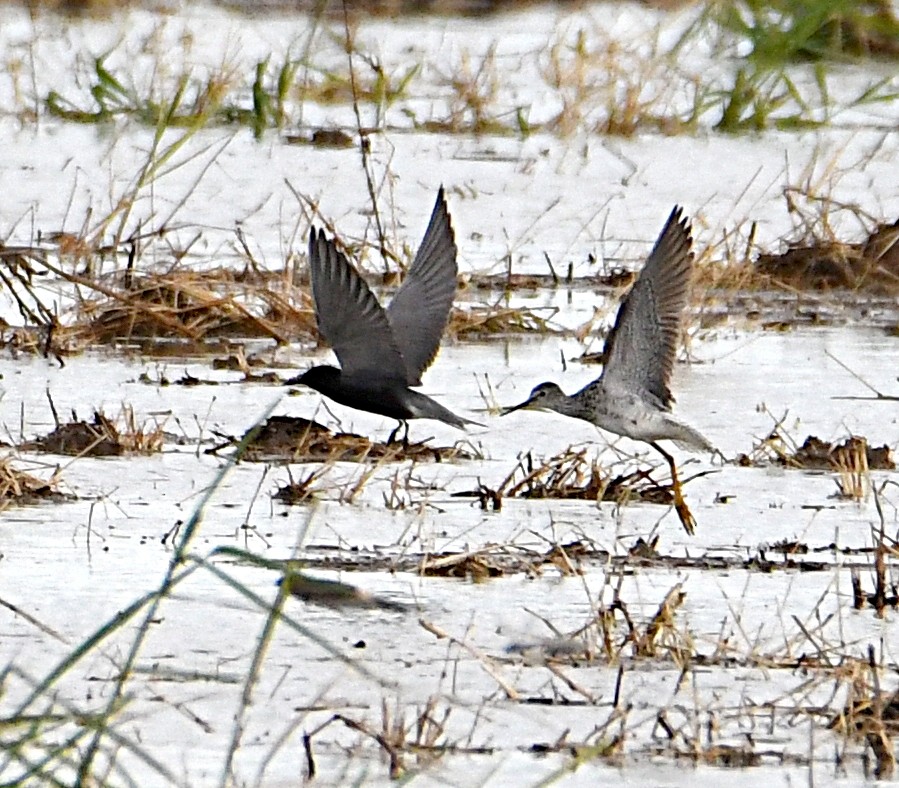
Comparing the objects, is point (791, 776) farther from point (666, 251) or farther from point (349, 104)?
point (349, 104)

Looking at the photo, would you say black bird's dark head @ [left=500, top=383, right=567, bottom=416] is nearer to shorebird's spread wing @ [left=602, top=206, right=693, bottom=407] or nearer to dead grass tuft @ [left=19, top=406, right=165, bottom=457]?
shorebird's spread wing @ [left=602, top=206, right=693, bottom=407]

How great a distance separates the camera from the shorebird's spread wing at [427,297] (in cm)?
795

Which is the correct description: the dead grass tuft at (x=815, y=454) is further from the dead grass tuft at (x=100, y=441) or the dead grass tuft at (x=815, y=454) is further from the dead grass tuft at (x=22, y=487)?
the dead grass tuft at (x=22, y=487)

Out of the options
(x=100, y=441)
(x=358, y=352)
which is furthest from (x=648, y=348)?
(x=100, y=441)

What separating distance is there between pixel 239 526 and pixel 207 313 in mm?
3347

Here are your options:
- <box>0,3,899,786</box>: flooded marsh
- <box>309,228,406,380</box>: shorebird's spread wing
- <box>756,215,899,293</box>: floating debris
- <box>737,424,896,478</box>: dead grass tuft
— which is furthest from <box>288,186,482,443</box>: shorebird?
<box>756,215,899,293</box>: floating debris

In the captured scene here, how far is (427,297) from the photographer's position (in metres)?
→ 8.09

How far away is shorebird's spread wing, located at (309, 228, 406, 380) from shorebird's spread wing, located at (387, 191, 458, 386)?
1.02 feet

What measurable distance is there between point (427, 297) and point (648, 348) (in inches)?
42.8

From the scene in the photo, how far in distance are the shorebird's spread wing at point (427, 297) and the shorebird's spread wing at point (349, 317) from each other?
1.02ft

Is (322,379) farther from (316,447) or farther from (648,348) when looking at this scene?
(648,348)

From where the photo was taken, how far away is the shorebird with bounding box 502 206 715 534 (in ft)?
23.3

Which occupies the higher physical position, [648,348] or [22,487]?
[648,348]

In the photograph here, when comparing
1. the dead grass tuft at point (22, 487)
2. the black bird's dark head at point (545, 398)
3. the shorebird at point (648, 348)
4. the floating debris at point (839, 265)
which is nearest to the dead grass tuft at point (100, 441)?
the dead grass tuft at point (22, 487)
